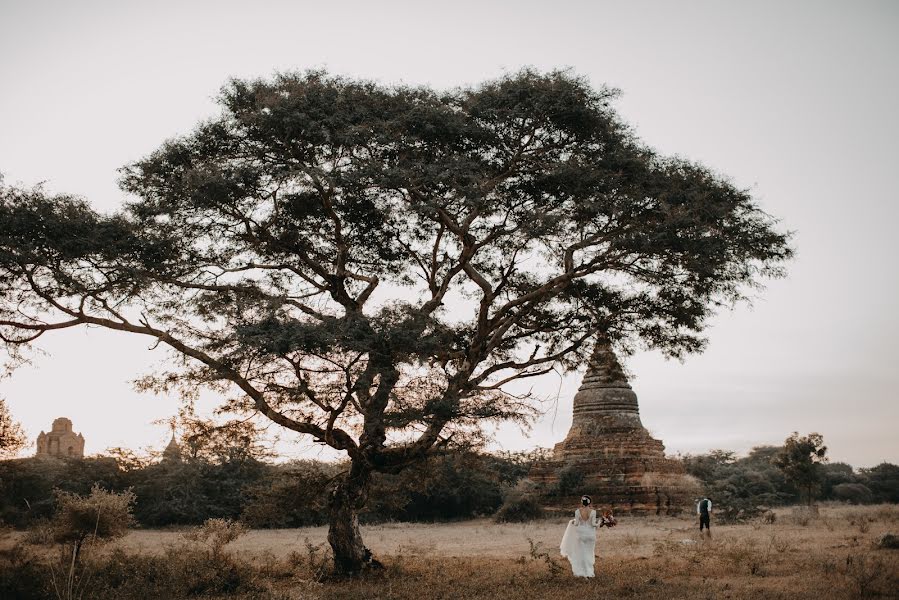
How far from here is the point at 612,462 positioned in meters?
32.0

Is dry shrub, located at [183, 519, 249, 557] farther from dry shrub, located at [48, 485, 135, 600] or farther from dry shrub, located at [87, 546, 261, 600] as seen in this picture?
dry shrub, located at [48, 485, 135, 600]

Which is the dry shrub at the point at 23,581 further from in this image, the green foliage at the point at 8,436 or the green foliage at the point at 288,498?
the green foliage at the point at 8,436

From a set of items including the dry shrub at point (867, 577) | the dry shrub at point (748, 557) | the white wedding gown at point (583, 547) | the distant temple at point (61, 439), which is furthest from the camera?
the distant temple at point (61, 439)

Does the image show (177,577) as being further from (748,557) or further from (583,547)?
(748,557)

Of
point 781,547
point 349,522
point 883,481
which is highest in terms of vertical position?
point 883,481

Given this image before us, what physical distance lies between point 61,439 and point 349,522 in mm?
70798

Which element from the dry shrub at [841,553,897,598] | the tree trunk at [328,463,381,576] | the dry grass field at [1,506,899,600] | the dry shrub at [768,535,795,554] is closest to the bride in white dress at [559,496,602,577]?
the dry grass field at [1,506,899,600]

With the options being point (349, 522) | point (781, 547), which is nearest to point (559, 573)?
point (349, 522)

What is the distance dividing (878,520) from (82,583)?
899 inches

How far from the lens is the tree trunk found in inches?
549

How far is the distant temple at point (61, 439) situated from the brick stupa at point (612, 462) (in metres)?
56.8

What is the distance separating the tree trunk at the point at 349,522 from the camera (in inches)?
549

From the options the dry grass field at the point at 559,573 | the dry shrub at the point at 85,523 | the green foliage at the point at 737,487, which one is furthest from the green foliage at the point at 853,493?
the dry shrub at the point at 85,523

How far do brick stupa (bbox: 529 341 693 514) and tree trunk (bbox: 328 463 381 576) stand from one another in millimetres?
17185
